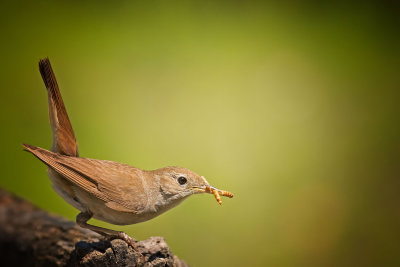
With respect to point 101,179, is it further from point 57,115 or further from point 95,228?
point 57,115

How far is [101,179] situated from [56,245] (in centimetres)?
127

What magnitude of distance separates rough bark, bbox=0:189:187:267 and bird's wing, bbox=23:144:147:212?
13.7 inches

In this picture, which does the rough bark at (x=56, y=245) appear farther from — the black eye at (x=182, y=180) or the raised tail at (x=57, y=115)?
the raised tail at (x=57, y=115)

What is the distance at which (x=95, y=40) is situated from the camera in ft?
14.1

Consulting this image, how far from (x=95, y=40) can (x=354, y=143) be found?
333 centimetres

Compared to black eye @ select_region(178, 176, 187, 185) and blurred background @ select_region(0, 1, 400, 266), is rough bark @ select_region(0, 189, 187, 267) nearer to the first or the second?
black eye @ select_region(178, 176, 187, 185)

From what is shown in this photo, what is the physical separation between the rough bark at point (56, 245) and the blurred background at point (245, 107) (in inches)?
33.9

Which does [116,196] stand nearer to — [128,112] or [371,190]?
[128,112]

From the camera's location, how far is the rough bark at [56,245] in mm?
2738

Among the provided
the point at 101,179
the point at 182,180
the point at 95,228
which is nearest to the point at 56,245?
the point at 95,228

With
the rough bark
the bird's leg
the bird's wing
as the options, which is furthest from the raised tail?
the rough bark

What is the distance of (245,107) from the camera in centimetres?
428

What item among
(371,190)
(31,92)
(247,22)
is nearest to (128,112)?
(31,92)

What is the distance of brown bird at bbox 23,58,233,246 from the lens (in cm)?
261
